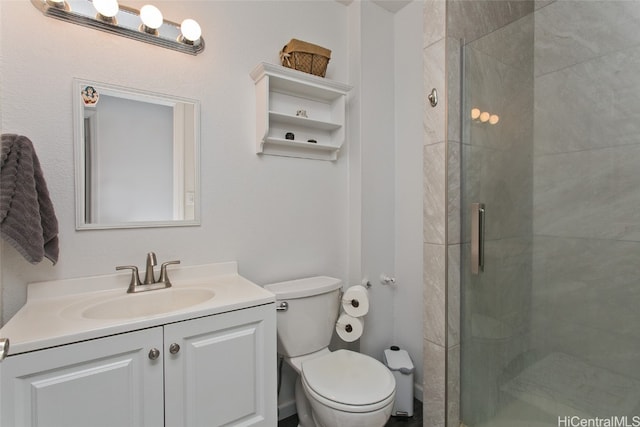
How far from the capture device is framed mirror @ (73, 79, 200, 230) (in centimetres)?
124

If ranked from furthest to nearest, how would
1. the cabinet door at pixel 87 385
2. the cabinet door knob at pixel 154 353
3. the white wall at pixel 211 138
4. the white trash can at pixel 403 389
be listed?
the white trash can at pixel 403 389, the white wall at pixel 211 138, the cabinet door knob at pixel 154 353, the cabinet door at pixel 87 385

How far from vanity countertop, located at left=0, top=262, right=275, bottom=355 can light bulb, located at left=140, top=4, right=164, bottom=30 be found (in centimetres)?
106

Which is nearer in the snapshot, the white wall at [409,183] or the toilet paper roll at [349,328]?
the toilet paper roll at [349,328]

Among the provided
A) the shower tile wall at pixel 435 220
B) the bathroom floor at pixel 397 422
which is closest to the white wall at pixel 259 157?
the bathroom floor at pixel 397 422

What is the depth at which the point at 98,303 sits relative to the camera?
115 cm

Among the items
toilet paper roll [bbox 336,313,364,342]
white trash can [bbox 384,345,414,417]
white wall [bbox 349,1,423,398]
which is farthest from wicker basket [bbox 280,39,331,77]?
white trash can [bbox 384,345,414,417]

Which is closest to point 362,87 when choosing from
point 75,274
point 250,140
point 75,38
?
point 250,140

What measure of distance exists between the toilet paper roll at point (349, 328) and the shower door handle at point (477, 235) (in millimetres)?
654

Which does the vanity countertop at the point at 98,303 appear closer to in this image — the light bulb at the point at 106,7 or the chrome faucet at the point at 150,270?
the chrome faucet at the point at 150,270

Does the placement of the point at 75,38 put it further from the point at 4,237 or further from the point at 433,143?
the point at 433,143

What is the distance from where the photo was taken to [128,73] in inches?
51.7

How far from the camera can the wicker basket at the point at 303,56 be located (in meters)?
1.58

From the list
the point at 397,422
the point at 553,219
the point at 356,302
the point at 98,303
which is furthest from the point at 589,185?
the point at 98,303

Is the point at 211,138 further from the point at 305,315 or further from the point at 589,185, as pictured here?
the point at 589,185
